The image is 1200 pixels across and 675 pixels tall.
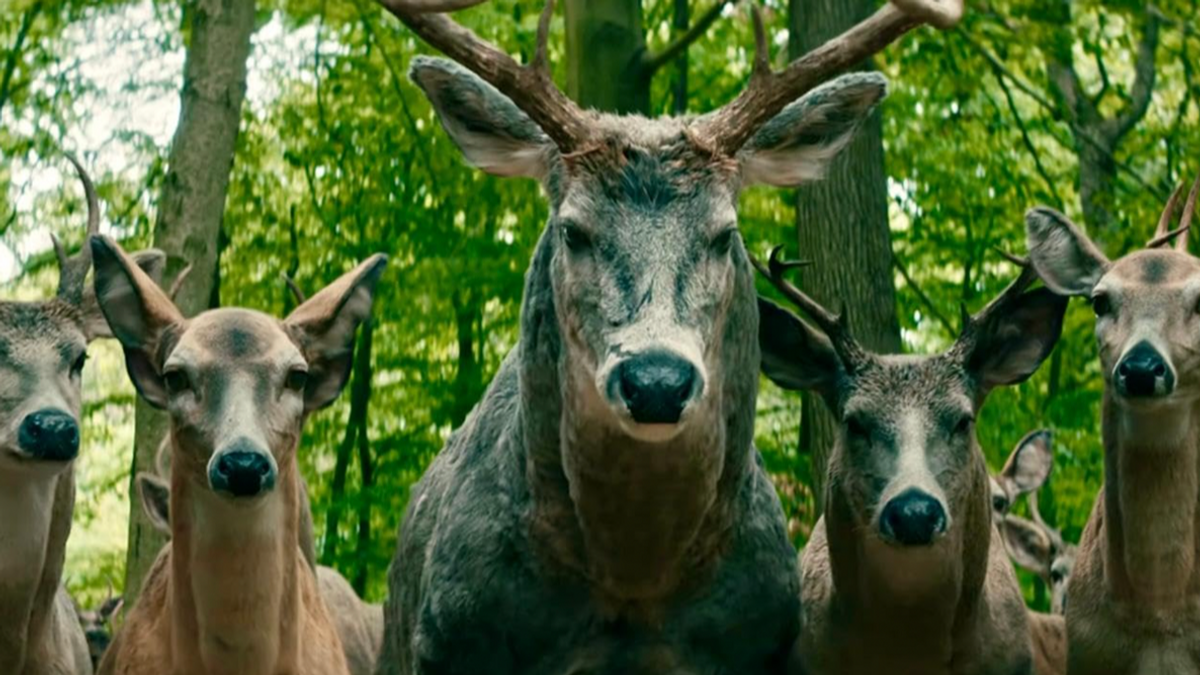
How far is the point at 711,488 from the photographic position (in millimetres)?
9180

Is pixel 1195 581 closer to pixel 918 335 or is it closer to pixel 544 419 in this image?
pixel 544 419

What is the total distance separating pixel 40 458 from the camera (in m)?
11.7

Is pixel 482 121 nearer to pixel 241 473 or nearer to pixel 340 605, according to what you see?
pixel 241 473

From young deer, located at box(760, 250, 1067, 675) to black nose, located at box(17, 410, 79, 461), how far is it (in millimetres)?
3616

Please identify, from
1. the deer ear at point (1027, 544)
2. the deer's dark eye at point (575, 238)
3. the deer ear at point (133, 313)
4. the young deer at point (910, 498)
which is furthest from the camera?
the deer ear at point (1027, 544)

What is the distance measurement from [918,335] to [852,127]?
61.4 feet

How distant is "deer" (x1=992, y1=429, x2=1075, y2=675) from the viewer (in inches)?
611

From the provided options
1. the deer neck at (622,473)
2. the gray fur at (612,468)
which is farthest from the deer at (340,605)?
the deer neck at (622,473)

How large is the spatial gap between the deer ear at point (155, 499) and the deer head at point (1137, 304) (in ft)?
21.2

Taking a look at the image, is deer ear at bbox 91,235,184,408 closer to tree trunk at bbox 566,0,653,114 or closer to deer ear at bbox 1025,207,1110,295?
deer ear at bbox 1025,207,1110,295

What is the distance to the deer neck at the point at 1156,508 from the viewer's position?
1210cm

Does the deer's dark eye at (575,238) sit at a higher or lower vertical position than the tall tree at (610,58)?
lower

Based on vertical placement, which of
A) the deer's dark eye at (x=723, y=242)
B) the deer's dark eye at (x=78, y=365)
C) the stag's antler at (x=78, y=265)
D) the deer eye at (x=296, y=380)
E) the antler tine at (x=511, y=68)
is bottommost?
the deer eye at (x=296, y=380)

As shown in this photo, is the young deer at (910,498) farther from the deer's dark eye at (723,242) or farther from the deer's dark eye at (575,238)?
the deer's dark eye at (575,238)
